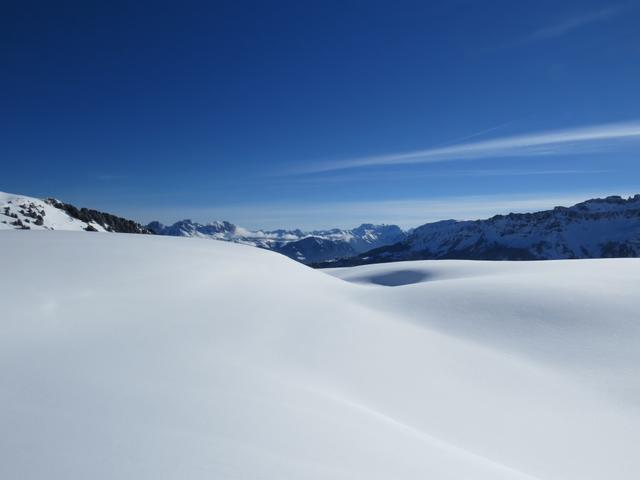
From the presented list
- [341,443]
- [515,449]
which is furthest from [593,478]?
[341,443]

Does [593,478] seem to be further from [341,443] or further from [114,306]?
[114,306]

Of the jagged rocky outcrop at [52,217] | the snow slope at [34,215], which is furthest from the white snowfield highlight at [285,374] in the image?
the snow slope at [34,215]

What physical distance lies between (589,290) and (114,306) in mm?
16230

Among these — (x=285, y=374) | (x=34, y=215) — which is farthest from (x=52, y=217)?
(x=285, y=374)

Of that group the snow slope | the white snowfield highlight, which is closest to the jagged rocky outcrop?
the snow slope

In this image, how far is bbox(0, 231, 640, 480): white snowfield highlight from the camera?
335cm

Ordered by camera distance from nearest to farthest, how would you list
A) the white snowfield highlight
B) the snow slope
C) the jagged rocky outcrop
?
the white snowfield highlight, the snow slope, the jagged rocky outcrop

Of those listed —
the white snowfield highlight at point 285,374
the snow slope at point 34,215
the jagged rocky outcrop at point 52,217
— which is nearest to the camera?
the white snowfield highlight at point 285,374

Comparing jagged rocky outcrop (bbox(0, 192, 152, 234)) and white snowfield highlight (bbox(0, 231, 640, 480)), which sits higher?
jagged rocky outcrop (bbox(0, 192, 152, 234))

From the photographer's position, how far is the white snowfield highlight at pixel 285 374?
335cm

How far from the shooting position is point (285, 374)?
6.16 meters

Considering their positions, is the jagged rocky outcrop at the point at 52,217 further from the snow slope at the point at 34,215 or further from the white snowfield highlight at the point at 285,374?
the white snowfield highlight at the point at 285,374

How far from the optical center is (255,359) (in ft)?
21.5

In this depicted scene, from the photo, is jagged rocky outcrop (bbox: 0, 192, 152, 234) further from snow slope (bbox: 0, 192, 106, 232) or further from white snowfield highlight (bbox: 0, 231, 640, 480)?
white snowfield highlight (bbox: 0, 231, 640, 480)
